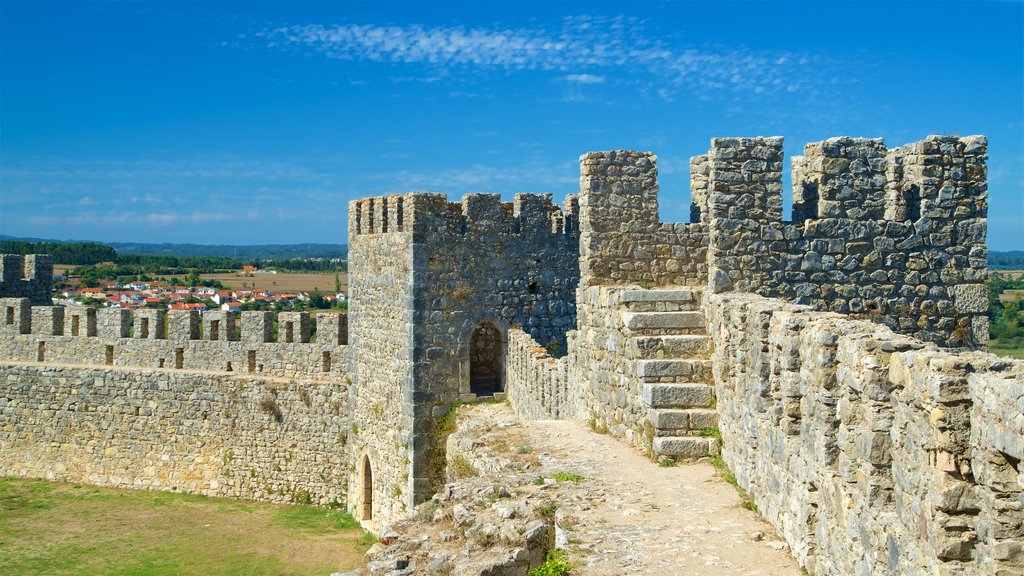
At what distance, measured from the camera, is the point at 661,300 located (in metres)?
8.97

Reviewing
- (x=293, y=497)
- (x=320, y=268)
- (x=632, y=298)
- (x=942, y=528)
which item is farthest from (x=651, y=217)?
(x=320, y=268)

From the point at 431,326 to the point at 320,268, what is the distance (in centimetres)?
8760

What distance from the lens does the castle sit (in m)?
4.30

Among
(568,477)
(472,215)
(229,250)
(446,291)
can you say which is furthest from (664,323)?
(229,250)

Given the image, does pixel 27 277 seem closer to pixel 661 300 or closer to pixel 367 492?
pixel 367 492

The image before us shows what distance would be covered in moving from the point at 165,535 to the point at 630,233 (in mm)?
11384

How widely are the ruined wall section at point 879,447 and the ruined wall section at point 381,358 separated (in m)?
8.89

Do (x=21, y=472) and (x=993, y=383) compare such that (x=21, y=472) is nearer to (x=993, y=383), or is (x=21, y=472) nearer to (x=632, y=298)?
(x=632, y=298)

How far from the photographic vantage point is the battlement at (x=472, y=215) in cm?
1495

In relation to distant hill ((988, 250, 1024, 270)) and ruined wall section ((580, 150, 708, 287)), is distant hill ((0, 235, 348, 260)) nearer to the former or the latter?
distant hill ((988, 250, 1024, 270))

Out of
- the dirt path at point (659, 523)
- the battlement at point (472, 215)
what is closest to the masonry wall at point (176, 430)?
the battlement at point (472, 215)

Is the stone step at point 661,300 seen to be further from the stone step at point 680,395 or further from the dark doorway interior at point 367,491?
the dark doorway interior at point 367,491

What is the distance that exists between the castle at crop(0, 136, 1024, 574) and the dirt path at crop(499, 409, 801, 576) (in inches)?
8.4

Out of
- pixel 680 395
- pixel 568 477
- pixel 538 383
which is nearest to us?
pixel 568 477
